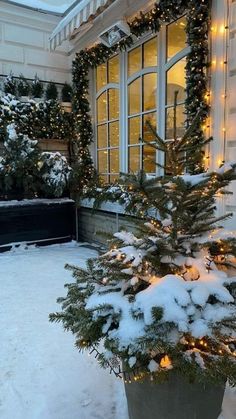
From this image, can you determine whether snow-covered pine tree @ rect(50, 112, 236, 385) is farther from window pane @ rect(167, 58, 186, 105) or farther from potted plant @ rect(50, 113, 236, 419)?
window pane @ rect(167, 58, 186, 105)

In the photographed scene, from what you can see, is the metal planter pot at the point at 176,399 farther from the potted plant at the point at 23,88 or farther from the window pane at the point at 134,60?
the potted plant at the point at 23,88

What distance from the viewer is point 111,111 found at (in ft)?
19.6

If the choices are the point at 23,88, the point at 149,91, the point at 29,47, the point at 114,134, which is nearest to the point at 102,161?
the point at 114,134

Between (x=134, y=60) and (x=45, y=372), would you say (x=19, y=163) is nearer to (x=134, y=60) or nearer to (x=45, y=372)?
(x=134, y=60)

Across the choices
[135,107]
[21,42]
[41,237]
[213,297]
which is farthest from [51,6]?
[213,297]

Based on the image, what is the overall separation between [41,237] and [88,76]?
3.03 m

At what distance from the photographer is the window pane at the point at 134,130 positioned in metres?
5.30

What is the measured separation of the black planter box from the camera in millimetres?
5477

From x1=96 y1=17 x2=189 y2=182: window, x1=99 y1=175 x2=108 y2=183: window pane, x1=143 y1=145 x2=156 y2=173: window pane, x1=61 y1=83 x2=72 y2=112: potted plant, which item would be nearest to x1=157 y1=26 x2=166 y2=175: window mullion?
x1=96 y1=17 x2=189 y2=182: window

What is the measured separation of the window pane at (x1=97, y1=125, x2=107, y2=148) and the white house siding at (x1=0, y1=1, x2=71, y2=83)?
1444 mm

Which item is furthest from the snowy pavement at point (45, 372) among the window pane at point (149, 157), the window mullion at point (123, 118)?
the window mullion at point (123, 118)

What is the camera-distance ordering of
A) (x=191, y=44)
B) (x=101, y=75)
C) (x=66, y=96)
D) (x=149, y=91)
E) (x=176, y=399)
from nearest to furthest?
(x=176, y=399), (x=191, y=44), (x=149, y=91), (x=101, y=75), (x=66, y=96)

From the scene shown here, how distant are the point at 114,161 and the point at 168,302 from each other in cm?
475

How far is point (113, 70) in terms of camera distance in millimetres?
5820
